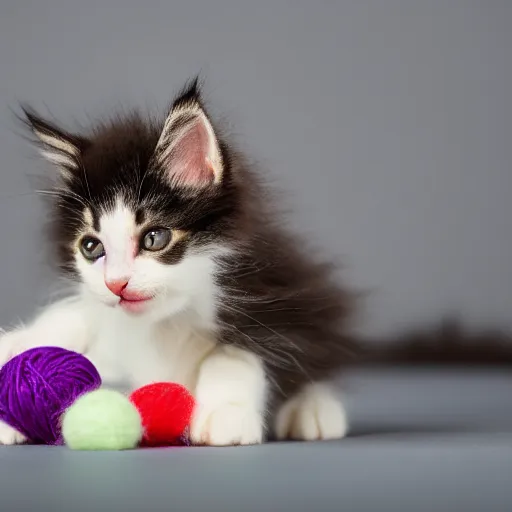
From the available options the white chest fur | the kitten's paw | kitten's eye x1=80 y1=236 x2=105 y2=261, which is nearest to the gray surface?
the kitten's paw

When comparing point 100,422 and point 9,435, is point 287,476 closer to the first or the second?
point 100,422

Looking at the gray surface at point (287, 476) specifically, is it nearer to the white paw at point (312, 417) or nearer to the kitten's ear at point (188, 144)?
the white paw at point (312, 417)

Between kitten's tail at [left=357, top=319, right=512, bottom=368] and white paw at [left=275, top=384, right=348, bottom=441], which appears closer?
white paw at [left=275, top=384, right=348, bottom=441]

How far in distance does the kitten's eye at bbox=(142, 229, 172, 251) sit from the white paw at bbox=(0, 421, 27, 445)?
18.0 inches

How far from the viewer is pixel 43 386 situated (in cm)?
200

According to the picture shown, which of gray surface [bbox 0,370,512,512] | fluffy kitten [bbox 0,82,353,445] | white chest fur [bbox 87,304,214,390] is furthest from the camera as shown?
white chest fur [bbox 87,304,214,390]

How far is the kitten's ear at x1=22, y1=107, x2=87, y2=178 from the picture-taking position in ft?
7.13

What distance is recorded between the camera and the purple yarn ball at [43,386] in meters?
2.00

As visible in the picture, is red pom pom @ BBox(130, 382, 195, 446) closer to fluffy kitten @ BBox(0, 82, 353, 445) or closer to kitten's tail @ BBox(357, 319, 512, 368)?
fluffy kitten @ BBox(0, 82, 353, 445)

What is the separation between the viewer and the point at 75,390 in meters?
2.03

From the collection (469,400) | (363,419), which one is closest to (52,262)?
(363,419)

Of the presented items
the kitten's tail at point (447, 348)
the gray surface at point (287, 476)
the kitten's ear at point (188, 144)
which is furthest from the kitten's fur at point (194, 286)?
the kitten's tail at point (447, 348)

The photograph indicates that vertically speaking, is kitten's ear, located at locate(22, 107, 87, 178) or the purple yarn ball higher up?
kitten's ear, located at locate(22, 107, 87, 178)

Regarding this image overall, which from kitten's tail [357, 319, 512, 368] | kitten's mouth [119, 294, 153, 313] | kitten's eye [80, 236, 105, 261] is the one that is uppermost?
kitten's eye [80, 236, 105, 261]
